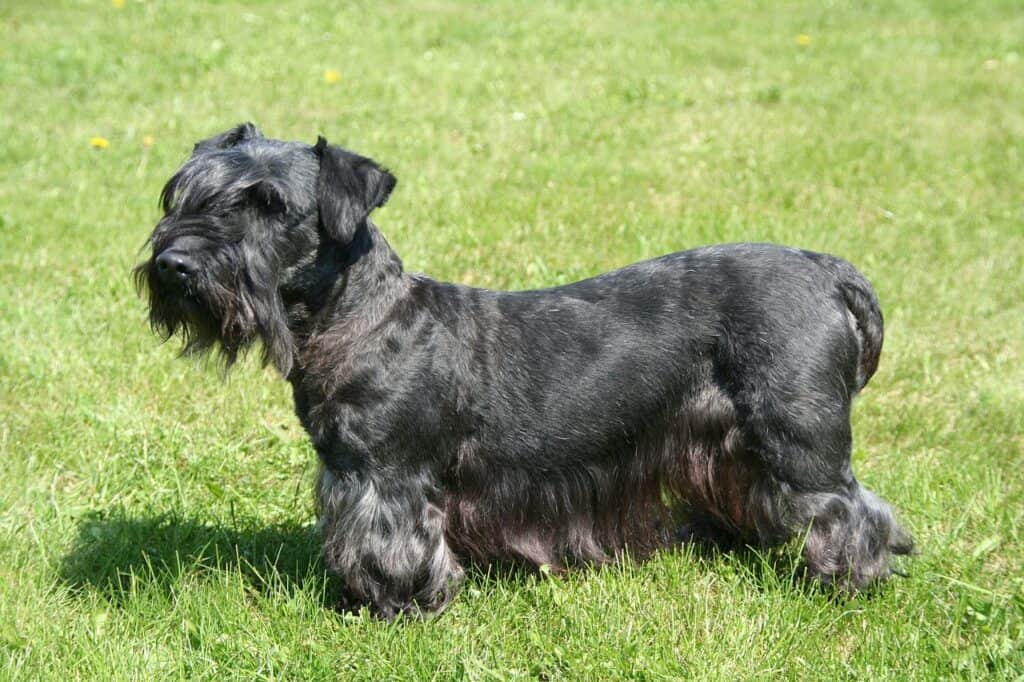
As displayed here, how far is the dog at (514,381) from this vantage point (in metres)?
3.81

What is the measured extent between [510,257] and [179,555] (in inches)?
141

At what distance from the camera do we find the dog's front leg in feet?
13.0

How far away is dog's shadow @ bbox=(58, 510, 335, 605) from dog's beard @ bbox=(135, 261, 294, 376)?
94 cm

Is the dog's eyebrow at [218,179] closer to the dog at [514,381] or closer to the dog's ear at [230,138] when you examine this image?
the dog at [514,381]

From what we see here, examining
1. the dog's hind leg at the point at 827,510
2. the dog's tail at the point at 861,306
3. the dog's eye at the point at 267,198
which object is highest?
the dog's eye at the point at 267,198

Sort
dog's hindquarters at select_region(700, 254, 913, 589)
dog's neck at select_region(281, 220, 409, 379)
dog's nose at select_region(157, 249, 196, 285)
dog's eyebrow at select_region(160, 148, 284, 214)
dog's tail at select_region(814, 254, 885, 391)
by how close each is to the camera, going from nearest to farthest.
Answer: dog's nose at select_region(157, 249, 196, 285), dog's eyebrow at select_region(160, 148, 284, 214), dog's neck at select_region(281, 220, 409, 379), dog's hindquarters at select_region(700, 254, 913, 589), dog's tail at select_region(814, 254, 885, 391)

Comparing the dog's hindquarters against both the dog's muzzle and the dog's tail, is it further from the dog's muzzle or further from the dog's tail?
the dog's muzzle

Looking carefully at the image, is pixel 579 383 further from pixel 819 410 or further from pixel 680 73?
pixel 680 73

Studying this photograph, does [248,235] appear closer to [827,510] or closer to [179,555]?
[179,555]

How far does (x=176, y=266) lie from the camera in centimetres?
354

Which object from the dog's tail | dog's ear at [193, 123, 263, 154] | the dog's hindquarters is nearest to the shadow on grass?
the dog's hindquarters

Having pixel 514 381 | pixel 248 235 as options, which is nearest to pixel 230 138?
pixel 248 235

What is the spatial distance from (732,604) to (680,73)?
860 centimetres

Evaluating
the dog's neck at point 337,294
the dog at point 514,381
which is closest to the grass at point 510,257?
the dog at point 514,381
